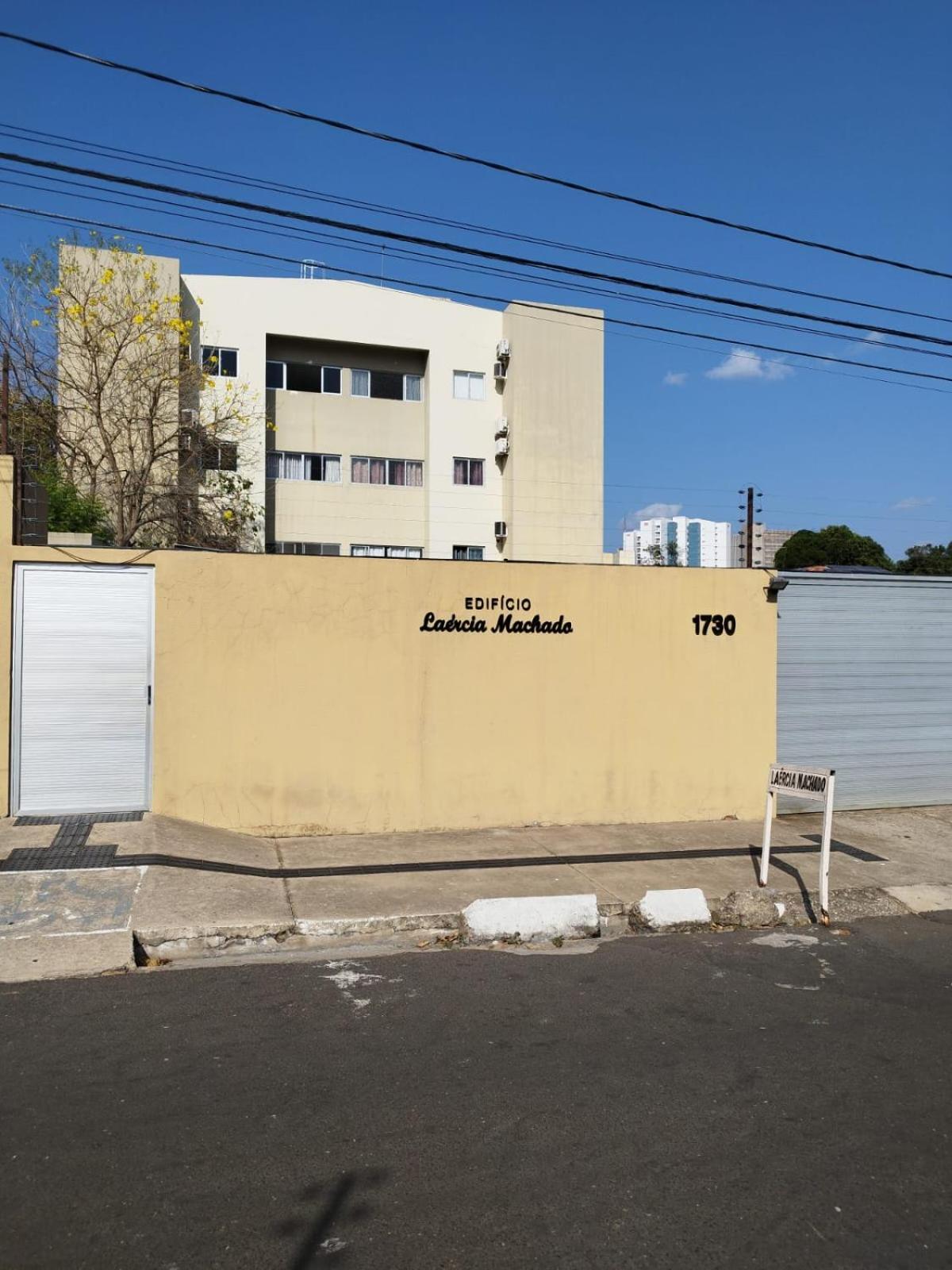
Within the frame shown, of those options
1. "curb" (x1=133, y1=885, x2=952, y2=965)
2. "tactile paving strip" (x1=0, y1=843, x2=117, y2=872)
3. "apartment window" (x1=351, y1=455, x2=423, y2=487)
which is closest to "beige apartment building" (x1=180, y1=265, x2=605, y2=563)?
"apartment window" (x1=351, y1=455, x2=423, y2=487)

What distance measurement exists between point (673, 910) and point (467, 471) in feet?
98.9

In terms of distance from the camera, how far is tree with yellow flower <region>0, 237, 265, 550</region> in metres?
22.7

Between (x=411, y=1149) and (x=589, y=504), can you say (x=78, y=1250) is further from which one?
(x=589, y=504)

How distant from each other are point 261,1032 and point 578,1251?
2.41 m

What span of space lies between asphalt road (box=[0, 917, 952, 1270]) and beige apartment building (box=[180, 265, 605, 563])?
29520mm

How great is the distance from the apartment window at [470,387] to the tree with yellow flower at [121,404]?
480 inches

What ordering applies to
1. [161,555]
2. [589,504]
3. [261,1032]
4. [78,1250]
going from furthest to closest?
[589,504], [161,555], [261,1032], [78,1250]

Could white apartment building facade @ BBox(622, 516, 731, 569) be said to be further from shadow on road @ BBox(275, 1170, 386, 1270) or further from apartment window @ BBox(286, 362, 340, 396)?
shadow on road @ BBox(275, 1170, 386, 1270)

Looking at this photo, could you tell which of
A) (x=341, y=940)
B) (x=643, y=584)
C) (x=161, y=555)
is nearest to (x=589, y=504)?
(x=643, y=584)

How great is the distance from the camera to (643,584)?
11.1 meters

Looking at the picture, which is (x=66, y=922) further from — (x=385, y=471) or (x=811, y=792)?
(x=385, y=471)

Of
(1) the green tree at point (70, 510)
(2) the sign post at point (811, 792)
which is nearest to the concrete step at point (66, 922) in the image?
(2) the sign post at point (811, 792)

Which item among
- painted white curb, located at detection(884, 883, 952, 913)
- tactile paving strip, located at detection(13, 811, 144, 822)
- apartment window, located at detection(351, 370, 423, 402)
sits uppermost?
apartment window, located at detection(351, 370, 423, 402)

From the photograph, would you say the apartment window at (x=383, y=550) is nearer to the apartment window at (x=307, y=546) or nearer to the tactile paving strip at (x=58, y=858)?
the apartment window at (x=307, y=546)
